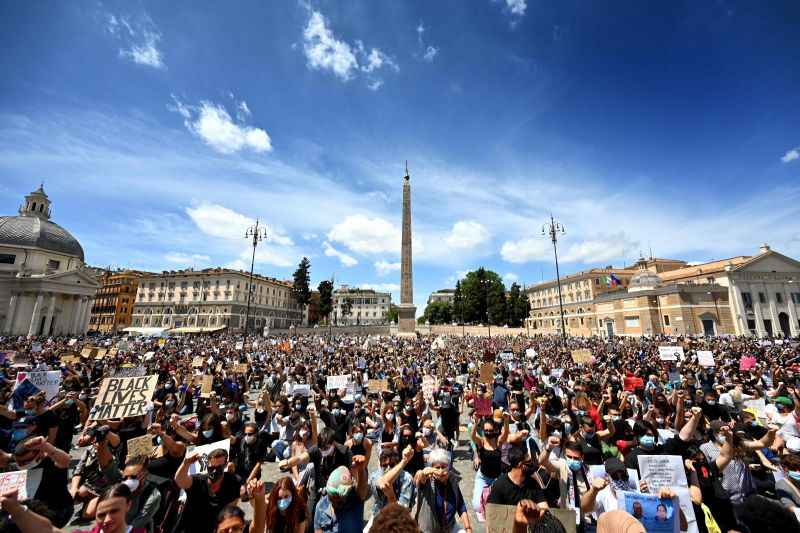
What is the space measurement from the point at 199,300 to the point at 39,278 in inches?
995

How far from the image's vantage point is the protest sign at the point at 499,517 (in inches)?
112

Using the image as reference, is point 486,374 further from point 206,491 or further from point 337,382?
point 206,491

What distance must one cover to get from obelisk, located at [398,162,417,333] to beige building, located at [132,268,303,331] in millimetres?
36820

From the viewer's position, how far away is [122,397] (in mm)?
6352

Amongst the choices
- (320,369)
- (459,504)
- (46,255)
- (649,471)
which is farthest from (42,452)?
(46,255)

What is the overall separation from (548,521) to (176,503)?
398cm

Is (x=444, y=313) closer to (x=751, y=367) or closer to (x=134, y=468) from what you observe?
(x=751, y=367)

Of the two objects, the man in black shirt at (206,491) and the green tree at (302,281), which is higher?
the green tree at (302,281)

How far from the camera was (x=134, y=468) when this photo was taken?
11.1 feet

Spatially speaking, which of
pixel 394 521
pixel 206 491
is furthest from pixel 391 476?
pixel 206 491

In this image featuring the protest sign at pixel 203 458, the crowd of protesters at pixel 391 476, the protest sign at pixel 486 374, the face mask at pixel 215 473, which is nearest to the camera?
the crowd of protesters at pixel 391 476

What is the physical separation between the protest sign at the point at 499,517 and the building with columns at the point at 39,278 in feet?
228

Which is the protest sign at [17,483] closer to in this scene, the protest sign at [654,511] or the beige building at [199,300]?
the protest sign at [654,511]

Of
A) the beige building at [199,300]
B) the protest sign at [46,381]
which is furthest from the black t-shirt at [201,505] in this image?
the beige building at [199,300]
